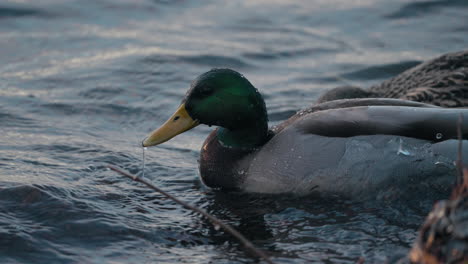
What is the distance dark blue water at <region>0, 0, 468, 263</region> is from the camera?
518 cm

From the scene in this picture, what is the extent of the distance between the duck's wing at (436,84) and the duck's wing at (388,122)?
2415 millimetres

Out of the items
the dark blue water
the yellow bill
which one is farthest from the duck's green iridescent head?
the dark blue water

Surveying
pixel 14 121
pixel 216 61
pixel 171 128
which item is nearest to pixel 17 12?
pixel 216 61

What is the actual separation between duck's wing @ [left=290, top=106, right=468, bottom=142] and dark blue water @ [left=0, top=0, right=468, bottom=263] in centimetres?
50

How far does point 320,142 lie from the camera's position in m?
5.66

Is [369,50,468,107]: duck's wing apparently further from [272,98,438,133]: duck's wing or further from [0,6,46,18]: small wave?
[0,6,46,18]: small wave

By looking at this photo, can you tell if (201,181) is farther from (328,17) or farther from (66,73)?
(328,17)

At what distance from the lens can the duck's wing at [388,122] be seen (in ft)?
18.0

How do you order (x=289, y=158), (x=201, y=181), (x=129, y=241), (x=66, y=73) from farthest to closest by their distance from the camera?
(x=66, y=73), (x=201, y=181), (x=289, y=158), (x=129, y=241)

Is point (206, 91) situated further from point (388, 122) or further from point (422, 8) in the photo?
point (422, 8)

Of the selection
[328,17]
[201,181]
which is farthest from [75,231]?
[328,17]

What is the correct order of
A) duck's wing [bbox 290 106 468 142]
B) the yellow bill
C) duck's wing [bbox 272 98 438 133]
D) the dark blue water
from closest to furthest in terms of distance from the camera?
the dark blue water < duck's wing [bbox 290 106 468 142] < the yellow bill < duck's wing [bbox 272 98 438 133]

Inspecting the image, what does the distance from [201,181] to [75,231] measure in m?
1.41

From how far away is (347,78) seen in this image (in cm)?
1013
